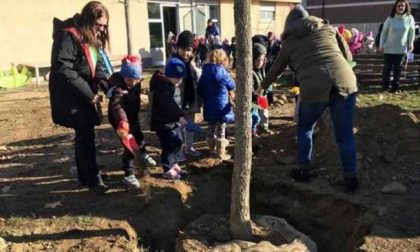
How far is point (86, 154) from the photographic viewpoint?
4660 millimetres

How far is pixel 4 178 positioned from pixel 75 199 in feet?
4.20

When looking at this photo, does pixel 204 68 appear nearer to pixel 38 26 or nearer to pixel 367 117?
pixel 367 117

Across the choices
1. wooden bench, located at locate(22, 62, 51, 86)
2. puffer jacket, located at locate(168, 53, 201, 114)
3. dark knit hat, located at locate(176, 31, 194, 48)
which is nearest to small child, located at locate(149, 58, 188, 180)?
dark knit hat, located at locate(176, 31, 194, 48)

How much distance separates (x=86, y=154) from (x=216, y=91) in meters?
1.59

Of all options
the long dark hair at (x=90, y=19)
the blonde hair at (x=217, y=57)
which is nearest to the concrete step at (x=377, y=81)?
the blonde hair at (x=217, y=57)

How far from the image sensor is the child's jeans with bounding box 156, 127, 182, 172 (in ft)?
16.2

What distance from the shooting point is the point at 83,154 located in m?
4.65

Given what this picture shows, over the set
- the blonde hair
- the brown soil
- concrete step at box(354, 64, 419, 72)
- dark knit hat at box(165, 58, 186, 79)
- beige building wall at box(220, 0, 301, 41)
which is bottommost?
the brown soil

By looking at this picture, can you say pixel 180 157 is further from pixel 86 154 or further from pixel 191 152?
pixel 86 154

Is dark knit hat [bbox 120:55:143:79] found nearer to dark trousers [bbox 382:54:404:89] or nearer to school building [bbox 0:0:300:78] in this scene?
dark trousers [bbox 382:54:404:89]

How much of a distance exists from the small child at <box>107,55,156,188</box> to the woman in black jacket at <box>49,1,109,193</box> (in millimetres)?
152

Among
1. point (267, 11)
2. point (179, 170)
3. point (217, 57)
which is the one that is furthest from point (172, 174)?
point (267, 11)

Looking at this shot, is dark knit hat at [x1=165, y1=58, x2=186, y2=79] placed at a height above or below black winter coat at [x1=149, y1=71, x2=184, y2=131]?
above

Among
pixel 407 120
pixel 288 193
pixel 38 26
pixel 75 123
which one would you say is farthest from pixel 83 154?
pixel 38 26
